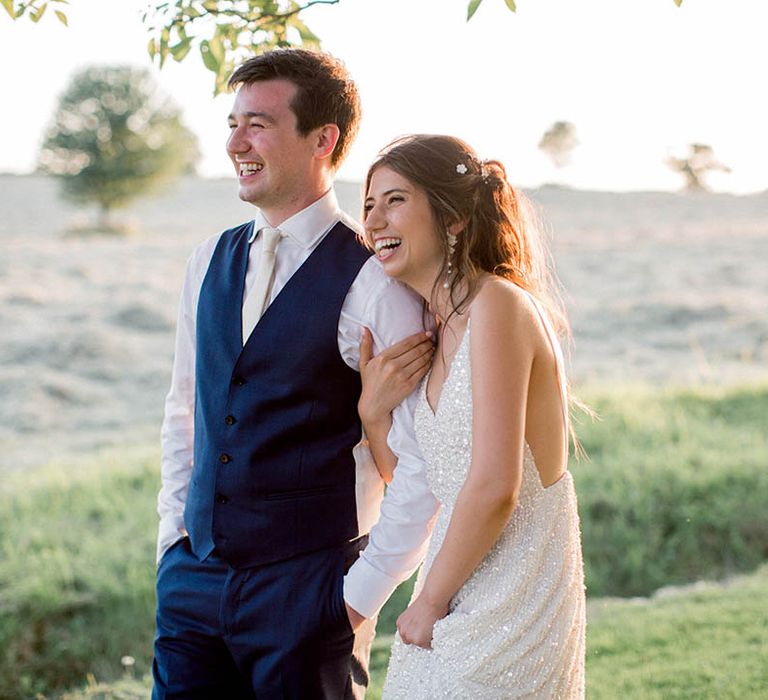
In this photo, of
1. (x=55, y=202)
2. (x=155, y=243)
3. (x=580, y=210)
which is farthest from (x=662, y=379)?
(x=55, y=202)

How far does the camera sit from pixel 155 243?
103 feet

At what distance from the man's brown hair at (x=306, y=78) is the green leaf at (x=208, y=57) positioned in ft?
1.61

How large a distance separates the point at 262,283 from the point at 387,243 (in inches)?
15.9

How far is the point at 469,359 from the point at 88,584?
547 cm

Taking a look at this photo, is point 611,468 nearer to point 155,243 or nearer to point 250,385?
point 250,385

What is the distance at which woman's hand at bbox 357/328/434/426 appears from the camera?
235cm

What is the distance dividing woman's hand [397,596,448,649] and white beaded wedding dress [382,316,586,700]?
0.06 feet

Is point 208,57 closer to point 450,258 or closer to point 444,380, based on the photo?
point 450,258

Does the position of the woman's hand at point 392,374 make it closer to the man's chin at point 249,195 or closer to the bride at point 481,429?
the bride at point 481,429

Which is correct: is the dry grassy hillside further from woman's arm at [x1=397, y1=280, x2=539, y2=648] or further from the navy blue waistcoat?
woman's arm at [x1=397, y1=280, x2=539, y2=648]

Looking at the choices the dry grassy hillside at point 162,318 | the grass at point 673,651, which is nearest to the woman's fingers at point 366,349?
the grass at point 673,651

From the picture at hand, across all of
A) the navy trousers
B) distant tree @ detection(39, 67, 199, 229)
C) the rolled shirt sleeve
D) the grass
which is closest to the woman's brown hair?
the rolled shirt sleeve

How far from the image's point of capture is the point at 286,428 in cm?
246

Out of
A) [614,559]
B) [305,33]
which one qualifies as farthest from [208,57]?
[614,559]
